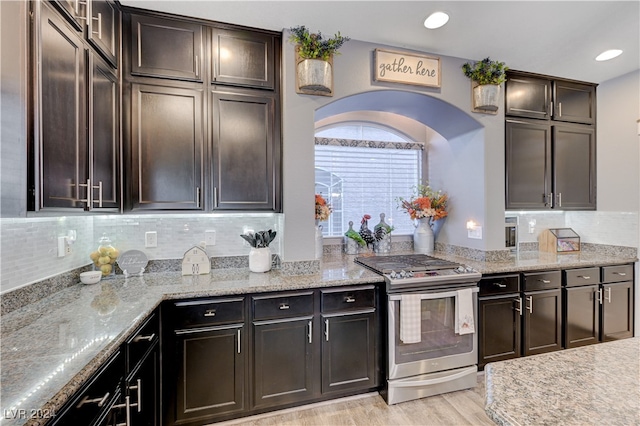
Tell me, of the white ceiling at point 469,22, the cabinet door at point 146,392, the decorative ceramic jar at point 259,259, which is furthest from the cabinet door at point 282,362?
the white ceiling at point 469,22

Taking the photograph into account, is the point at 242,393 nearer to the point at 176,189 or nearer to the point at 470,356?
the point at 176,189

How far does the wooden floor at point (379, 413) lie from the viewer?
80.5 inches

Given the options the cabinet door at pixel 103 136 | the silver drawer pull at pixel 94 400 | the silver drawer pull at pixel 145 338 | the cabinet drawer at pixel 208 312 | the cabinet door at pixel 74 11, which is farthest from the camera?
the cabinet drawer at pixel 208 312

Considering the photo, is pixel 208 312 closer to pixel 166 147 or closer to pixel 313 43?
pixel 166 147

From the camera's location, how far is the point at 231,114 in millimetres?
2250

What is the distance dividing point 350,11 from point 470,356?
111 inches

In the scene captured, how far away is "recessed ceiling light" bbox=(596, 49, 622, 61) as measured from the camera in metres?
2.63

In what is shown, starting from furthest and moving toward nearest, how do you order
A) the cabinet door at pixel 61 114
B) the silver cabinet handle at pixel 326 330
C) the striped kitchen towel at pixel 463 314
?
1. the striped kitchen towel at pixel 463 314
2. the silver cabinet handle at pixel 326 330
3. the cabinet door at pixel 61 114

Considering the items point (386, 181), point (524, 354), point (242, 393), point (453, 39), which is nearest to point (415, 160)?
point (386, 181)

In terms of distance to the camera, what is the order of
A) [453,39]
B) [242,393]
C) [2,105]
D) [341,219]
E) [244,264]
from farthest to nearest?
[341,219]
[244,264]
[453,39]
[242,393]
[2,105]

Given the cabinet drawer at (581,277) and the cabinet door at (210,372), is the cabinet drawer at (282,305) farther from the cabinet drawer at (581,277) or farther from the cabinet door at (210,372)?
the cabinet drawer at (581,277)

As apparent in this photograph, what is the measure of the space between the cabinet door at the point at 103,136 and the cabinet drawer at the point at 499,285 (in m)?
2.85

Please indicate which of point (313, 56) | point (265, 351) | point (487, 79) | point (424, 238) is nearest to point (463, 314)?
point (424, 238)

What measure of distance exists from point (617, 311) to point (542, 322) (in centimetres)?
97
